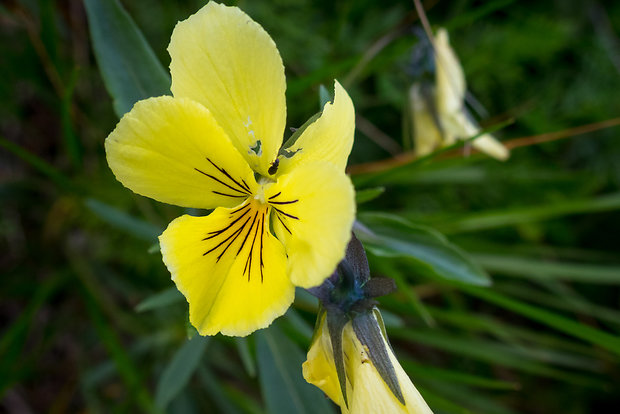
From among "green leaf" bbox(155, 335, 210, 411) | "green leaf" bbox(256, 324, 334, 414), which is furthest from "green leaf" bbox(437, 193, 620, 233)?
"green leaf" bbox(155, 335, 210, 411)

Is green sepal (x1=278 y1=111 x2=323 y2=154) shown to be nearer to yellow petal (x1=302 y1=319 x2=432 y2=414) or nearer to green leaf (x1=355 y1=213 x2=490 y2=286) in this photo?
yellow petal (x1=302 y1=319 x2=432 y2=414)

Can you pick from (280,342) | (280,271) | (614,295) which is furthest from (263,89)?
(614,295)

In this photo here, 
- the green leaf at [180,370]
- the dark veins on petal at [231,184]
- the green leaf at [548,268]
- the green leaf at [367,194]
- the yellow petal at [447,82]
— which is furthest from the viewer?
the green leaf at [548,268]

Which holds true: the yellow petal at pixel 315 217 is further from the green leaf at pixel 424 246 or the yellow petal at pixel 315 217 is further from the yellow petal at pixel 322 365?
the green leaf at pixel 424 246

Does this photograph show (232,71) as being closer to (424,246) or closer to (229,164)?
(229,164)

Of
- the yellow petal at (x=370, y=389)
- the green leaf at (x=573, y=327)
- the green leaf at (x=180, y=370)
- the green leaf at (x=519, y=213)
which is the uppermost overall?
the yellow petal at (x=370, y=389)

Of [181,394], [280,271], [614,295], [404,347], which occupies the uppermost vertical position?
[280,271]

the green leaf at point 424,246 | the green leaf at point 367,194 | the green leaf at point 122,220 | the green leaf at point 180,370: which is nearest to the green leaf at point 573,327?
the green leaf at point 424,246

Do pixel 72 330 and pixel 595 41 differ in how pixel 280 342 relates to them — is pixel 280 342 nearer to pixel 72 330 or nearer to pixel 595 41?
pixel 72 330
